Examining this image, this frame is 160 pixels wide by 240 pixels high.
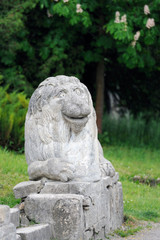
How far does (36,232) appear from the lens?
5578 millimetres

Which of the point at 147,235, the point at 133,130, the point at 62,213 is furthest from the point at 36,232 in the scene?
the point at 133,130

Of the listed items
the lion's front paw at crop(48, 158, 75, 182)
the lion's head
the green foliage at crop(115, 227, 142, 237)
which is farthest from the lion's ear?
the green foliage at crop(115, 227, 142, 237)

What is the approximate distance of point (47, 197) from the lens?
592 cm

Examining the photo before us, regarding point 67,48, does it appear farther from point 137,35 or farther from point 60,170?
point 60,170

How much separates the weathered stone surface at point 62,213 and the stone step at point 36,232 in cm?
9

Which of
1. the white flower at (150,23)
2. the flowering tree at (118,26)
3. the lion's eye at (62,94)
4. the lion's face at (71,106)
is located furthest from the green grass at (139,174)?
the white flower at (150,23)

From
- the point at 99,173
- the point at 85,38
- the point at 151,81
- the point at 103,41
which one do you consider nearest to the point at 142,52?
the point at 103,41

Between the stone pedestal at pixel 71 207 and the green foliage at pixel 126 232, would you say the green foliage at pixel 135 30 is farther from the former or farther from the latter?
the stone pedestal at pixel 71 207

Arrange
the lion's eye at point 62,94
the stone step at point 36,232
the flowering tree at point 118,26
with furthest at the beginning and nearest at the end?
the flowering tree at point 118,26 < the lion's eye at point 62,94 < the stone step at point 36,232

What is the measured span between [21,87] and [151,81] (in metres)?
5.67

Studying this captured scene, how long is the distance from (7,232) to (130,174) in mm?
6965

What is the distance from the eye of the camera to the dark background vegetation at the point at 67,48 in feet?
42.4

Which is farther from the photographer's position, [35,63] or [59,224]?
[35,63]

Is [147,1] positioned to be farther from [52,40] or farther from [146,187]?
[146,187]
